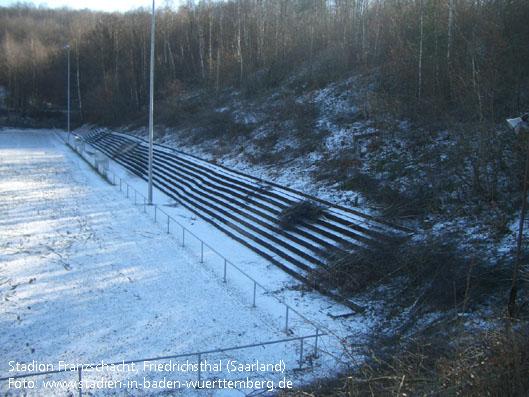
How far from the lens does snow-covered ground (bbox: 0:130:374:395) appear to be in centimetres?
721

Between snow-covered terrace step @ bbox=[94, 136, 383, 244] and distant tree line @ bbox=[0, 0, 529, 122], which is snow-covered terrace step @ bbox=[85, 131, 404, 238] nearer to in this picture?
snow-covered terrace step @ bbox=[94, 136, 383, 244]

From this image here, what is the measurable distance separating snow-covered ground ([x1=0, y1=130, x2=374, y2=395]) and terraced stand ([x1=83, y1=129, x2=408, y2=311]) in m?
0.58

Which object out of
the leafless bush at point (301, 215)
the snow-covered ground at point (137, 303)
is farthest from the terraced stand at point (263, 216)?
the snow-covered ground at point (137, 303)

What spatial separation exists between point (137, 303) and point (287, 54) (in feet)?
90.3

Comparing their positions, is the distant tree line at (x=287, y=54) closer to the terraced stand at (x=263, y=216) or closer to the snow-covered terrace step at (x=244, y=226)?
the terraced stand at (x=263, y=216)

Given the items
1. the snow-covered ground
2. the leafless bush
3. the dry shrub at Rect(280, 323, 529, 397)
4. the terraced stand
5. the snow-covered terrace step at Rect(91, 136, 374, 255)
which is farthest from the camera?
the leafless bush

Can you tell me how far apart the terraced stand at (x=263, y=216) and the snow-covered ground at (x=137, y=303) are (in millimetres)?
580

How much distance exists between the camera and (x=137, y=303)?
9.45 meters

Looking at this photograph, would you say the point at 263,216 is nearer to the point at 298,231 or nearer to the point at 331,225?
the point at 298,231

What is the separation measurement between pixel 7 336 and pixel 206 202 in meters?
11.0

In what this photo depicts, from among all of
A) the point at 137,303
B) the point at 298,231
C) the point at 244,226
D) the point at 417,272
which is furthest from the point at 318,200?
the point at 137,303

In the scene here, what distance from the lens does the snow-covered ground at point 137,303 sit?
23.7 ft

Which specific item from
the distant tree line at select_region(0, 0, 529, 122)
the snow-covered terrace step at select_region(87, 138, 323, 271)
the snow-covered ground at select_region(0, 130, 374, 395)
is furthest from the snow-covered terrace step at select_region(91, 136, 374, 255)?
the distant tree line at select_region(0, 0, 529, 122)

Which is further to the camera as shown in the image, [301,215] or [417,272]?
[301,215]
